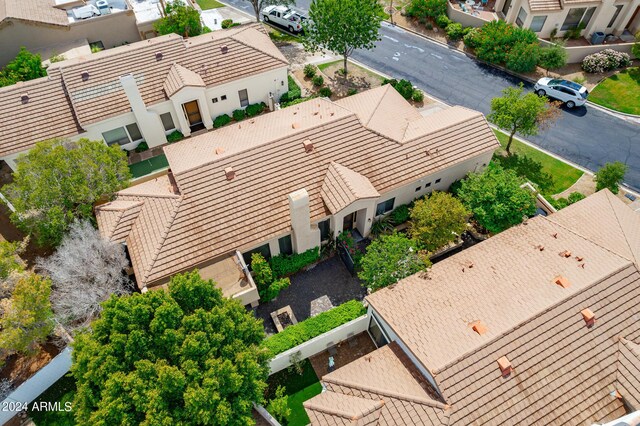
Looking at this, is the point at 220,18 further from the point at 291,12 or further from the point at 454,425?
the point at 454,425

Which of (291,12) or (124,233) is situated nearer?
(124,233)

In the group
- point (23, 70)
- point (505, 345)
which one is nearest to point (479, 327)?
point (505, 345)

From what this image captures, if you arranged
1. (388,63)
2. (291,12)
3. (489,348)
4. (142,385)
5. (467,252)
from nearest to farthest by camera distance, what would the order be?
1. (142,385)
2. (489,348)
3. (467,252)
4. (388,63)
5. (291,12)

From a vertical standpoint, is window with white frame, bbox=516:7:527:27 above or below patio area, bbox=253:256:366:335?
above

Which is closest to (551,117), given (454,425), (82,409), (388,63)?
(388,63)

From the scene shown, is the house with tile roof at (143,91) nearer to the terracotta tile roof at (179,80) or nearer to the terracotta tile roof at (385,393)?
the terracotta tile roof at (179,80)

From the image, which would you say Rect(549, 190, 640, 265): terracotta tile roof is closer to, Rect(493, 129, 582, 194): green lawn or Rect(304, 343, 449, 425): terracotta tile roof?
Rect(493, 129, 582, 194): green lawn

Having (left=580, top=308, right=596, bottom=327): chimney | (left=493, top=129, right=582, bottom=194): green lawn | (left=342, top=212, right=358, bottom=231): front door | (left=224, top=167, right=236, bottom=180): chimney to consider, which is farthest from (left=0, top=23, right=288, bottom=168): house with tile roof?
(left=580, top=308, right=596, bottom=327): chimney

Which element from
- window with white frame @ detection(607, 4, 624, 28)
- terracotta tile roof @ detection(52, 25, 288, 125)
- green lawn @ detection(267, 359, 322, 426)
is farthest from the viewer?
window with white frame @ detection(607, 4, 624, 28)
